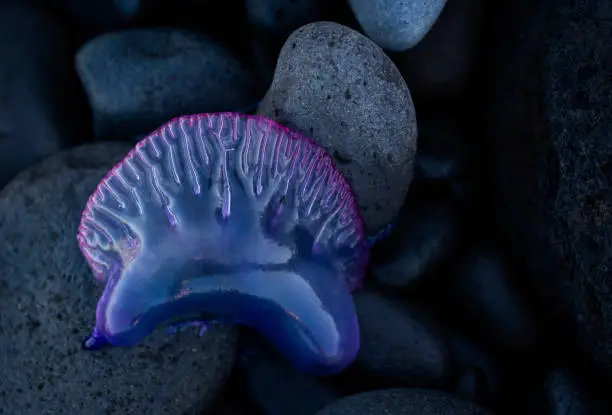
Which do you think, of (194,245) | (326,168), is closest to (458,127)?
(326,168)

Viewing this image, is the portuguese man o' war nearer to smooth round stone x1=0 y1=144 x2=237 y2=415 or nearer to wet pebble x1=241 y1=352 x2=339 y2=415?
smooth round stone x1=0 y1=144 x2=237 y2=415

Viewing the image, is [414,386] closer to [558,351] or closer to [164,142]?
[558,351]

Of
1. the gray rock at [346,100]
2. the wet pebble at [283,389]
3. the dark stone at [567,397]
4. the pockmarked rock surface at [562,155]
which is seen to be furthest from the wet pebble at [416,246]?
the dark stone at [567,397]

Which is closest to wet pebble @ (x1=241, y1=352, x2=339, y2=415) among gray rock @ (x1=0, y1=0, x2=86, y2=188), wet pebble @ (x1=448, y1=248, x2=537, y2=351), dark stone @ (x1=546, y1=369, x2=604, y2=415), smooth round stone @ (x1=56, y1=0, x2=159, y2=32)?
wet pebble @ (x1=448, y1=248, x2=537, y2=351)

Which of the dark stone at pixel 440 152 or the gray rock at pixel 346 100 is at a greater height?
the gray rock at pixel 346 100

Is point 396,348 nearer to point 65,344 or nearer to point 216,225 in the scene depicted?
point 216,225

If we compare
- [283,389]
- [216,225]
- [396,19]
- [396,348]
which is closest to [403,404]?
[396,348]

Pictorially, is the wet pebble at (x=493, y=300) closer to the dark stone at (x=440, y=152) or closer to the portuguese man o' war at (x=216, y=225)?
the dark stone at (x=440, y=152)

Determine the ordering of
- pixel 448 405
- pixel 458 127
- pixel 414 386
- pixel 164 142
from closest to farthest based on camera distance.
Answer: pixel 164 142 → pixel 448 405 → pixel 414 386 → pixel 458 127
